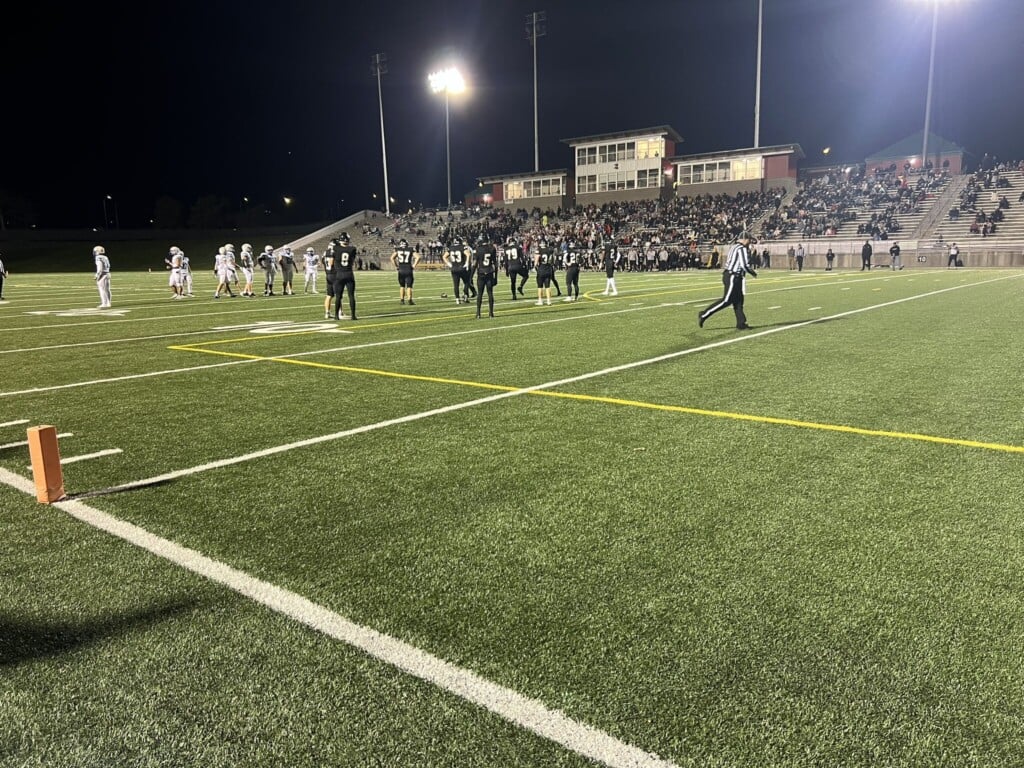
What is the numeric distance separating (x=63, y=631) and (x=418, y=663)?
1.35 meters

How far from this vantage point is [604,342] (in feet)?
35.5

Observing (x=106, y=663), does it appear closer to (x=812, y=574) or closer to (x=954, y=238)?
(x=812, y=574)

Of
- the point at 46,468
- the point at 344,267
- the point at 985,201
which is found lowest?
the point at 46,468

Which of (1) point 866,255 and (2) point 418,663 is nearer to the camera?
(2) point 418,663

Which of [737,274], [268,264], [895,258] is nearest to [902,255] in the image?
[895,258]

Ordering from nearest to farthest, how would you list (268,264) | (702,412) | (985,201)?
(702,412) → (268,264) → (985,201)

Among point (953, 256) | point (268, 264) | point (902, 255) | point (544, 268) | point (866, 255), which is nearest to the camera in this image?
point (544, 268)

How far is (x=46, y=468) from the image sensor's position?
400 cm

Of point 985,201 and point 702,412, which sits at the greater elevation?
point 985,201

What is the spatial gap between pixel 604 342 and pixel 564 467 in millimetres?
6350

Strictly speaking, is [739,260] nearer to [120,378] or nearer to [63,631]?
[120,378]

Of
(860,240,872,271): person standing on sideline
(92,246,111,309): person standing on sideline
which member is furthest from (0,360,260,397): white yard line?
(860,240,872,271): person standing on sideline

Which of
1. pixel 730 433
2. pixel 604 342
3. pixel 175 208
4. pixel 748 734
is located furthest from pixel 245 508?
pixel 175 208

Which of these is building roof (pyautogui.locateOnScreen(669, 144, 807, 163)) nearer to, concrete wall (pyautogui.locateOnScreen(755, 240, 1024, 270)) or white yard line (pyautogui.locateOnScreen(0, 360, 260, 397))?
concrete wall (pyautogui.locateOnScreen(755, 240, 1024, 270))
